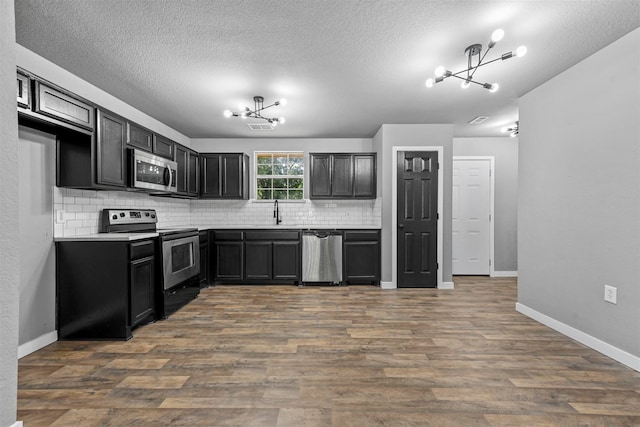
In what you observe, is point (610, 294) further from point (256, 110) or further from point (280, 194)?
point (280, 194)

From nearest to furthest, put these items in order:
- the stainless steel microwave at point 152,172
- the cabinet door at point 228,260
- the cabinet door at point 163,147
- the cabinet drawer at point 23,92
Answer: the cabinet drawer at point 23,92 → the stainless steel microwave at point 152,172 → the cabinet door at point 163,147 → the cabinet door at point 228,260

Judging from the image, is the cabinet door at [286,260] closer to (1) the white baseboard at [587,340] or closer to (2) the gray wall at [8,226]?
(1) the white baseboard at [587,340]

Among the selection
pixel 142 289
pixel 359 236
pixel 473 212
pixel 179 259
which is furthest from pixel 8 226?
pixel 473 212

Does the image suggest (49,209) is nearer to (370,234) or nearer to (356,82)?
(356,82)

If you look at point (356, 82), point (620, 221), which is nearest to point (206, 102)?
point (356, 82)

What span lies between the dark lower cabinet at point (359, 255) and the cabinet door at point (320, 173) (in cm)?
88

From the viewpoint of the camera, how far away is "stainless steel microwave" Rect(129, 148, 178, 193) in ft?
10.6

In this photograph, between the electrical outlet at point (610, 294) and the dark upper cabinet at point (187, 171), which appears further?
the dark upper cabinet at point (187, 171)

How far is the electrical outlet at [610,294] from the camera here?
2.36 meters

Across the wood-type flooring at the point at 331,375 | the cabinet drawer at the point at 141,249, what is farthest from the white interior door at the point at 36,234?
the cabinet drawer at the point at 141,249

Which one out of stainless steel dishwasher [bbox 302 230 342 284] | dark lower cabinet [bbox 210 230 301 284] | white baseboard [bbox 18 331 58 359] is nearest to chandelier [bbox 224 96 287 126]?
dark lower cabinet [bbox 210 230 301 284]

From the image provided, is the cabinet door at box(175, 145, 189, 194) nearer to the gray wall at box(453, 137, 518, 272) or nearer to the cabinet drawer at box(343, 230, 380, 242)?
the cabinet drawer at box(343, 230, 380, 242)

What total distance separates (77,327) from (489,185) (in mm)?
6065

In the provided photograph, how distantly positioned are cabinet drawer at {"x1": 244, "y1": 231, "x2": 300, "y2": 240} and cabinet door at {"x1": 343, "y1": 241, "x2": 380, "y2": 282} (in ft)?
2.83
